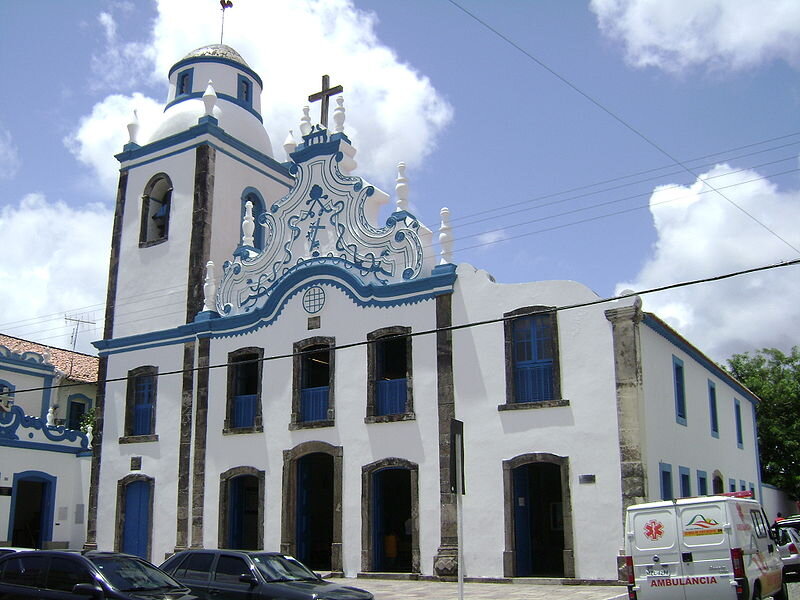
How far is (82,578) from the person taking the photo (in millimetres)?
10461

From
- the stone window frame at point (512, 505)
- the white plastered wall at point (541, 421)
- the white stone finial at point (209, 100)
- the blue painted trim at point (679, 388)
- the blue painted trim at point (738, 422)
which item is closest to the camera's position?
the white plastered wall at point (541, 421)

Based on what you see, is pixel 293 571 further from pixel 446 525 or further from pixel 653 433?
pixel 653 433

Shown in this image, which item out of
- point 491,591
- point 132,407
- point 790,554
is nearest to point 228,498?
point 132,407

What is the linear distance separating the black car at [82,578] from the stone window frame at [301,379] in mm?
9727

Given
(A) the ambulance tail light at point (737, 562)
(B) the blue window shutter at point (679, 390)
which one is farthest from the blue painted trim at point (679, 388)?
(A) the ambulance tail light at point (737, 562)

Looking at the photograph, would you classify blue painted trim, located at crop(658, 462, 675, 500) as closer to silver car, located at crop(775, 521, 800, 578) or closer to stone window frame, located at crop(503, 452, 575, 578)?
stone window frame, located at crop(503, 452, 575, 578)

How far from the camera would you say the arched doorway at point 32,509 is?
92.8ft

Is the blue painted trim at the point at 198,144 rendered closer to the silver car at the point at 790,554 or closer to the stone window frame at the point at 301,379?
the stone window frame at the point at 301,379

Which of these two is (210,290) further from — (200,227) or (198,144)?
(198,144)

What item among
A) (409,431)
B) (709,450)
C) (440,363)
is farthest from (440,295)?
(709,450)

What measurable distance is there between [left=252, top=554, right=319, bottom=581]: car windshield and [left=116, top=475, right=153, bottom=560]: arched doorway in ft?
41.1

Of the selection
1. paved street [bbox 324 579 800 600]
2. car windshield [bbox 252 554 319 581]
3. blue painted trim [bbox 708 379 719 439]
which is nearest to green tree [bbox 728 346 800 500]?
blue painted trim [bbox 708 379 719 439]

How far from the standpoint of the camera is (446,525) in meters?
18.5

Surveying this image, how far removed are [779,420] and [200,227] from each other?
2897cm
